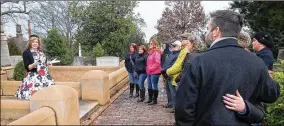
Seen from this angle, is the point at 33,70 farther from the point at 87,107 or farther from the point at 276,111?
the point at 276,111

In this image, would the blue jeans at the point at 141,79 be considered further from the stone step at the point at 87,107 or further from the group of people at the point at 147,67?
the stone step at the point at 87,107

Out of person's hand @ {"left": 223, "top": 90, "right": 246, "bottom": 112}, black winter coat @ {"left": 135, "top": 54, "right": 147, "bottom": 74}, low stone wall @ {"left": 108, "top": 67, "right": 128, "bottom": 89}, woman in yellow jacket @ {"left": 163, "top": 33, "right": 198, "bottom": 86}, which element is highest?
woman in yellow jacket @ {"left": 163, "top": 33, "right": 198, "bottom": 86}

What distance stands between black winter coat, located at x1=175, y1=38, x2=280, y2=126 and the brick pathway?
3.61 metres

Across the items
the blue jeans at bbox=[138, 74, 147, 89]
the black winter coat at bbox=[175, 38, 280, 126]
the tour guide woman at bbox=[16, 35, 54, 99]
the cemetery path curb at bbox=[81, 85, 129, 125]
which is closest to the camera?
the black winter coat at bbox=[175, 38, 280, 126]

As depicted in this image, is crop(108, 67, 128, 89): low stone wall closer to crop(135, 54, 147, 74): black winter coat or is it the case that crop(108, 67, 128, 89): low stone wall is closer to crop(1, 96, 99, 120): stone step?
crop(135, 54, 147, 74): black winter coat

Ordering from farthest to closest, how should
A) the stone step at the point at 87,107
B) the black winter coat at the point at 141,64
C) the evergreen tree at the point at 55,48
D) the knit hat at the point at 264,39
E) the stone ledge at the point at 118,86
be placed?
1. the evergreen tree at the point at 55,48
2. the stone ledge at the point at 118,86
3. the black winter coat at the point at 141,64
4. the stone step at the point at 87,107
5. the knit hat at the point at 264,39

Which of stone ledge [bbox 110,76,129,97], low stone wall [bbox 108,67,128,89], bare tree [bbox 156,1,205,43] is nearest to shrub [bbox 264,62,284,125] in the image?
low stone wall [bbox 108,67,128,89]

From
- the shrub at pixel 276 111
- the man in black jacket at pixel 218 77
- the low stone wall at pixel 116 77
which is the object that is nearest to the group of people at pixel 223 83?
the man in black jacket at pixel 218 77

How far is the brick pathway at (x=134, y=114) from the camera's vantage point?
18.4 ft

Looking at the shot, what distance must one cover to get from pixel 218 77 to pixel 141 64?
17.3ft

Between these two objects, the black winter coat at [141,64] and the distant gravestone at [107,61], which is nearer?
the black winter coat at [141,64]

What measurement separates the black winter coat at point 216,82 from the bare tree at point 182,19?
32825 mm

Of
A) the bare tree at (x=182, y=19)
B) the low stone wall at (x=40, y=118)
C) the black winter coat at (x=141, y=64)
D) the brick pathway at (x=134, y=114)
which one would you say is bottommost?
the brick pathway at (x=134, y=114)

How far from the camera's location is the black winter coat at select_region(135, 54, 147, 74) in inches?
282
